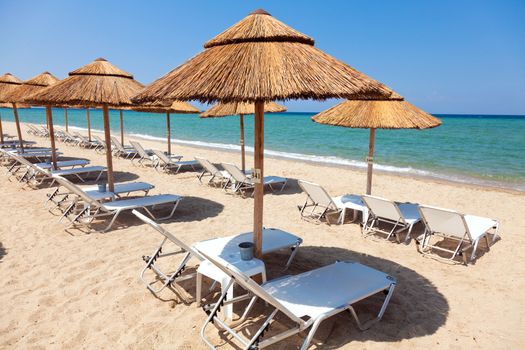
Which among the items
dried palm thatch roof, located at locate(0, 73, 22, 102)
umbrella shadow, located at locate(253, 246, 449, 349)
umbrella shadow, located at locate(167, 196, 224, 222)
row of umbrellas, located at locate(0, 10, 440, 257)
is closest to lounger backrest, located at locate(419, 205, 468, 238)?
umbrella shadow, located at locate(253, 246, 449, 349)

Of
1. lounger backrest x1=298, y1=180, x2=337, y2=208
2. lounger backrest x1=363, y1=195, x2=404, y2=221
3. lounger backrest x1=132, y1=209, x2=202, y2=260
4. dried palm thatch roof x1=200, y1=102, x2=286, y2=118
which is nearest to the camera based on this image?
lounger backrest x1=132, y1=209, x2=202, y2=260

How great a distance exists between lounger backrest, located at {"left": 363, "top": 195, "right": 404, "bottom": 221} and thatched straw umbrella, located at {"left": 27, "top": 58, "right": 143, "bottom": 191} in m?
3.91

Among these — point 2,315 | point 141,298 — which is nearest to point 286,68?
point 141,298

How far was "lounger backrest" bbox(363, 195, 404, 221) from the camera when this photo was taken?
197 inches

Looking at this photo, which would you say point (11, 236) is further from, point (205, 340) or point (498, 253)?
point (498, 253)

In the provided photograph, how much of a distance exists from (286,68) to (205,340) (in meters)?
2.20

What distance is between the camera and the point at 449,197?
845cm

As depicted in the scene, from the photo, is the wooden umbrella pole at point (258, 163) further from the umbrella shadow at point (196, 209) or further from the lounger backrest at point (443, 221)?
the umbrella shadow at point (196, 209)

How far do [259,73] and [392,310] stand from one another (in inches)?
97.8

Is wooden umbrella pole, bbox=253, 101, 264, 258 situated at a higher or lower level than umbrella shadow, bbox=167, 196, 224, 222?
higher

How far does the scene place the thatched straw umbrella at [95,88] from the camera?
5551 mm

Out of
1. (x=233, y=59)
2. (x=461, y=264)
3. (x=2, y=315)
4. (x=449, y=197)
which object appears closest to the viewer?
(x=233, y=59)

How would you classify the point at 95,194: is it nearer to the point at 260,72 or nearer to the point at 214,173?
the point at 214,173

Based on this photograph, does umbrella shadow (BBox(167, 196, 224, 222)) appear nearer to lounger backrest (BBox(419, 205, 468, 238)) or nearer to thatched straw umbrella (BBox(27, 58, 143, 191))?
thatched straw umbrella (BBox(27, 58, 143, 191))
